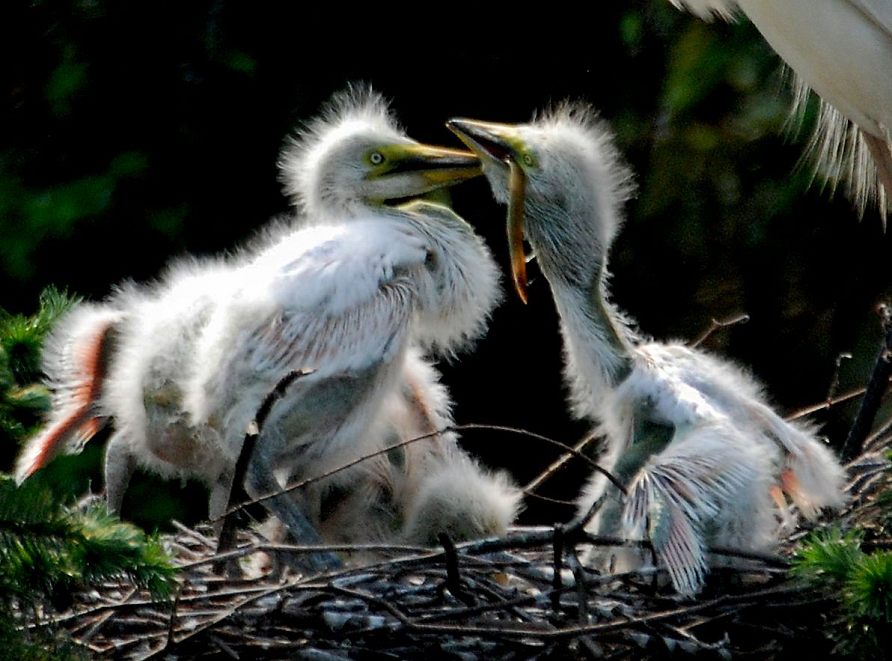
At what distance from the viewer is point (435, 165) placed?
119 inches

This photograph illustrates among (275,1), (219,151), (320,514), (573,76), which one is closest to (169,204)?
(219,151)

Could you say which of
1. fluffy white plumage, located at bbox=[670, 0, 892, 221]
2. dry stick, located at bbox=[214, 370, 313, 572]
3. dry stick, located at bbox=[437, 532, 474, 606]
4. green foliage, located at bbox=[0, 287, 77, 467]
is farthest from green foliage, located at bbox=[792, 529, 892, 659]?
fluffy white plumage, located at bbox=[670, 0, 892, 221]

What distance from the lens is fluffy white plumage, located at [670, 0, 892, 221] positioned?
121 inches

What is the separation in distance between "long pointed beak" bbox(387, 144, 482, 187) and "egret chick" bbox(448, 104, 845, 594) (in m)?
0.07

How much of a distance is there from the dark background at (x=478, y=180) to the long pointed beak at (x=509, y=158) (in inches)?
39.5

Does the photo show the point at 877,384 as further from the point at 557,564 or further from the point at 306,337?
the point at 306,337

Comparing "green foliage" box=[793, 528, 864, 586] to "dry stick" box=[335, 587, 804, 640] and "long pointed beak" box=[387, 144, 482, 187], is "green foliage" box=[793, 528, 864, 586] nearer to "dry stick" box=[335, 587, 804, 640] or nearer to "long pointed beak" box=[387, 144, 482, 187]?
"dry stick" box=[335, 587, 804, 640]

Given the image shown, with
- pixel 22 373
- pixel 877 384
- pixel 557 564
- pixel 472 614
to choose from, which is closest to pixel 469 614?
pixel 472 614

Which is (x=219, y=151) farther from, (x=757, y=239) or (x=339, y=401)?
(x=339, y=401)

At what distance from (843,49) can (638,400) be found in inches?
34.6

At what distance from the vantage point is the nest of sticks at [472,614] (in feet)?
7.57

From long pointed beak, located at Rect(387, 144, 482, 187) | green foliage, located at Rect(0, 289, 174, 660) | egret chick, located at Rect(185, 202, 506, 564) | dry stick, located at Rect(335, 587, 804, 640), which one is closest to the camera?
green foliage, located at Rect(0, 289, 174, 660)

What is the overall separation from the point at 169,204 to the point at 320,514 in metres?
1.40

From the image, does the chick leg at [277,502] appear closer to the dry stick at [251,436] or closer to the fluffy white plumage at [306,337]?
the fluffy white plumage at [306,337]
